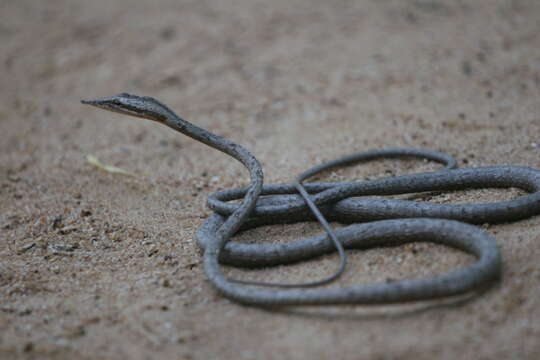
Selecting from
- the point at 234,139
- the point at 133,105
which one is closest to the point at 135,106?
the point at 133,105

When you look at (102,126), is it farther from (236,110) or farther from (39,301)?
(39,301)

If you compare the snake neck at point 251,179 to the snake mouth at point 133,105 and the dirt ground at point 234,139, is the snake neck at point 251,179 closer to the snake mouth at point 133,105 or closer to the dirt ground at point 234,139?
the snake mouth at point 133,105

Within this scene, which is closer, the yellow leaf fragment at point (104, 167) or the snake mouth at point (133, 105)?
the snake mouth at point (133, 105)

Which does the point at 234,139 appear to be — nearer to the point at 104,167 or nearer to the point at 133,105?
the point at 104,167

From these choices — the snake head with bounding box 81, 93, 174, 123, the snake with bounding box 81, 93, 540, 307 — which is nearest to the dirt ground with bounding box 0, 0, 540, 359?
the snake with bounding box 81, 93, 540, 307

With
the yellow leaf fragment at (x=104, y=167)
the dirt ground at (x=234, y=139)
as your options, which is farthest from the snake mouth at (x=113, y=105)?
the yellow leaf fragment at (x=104, y=167)

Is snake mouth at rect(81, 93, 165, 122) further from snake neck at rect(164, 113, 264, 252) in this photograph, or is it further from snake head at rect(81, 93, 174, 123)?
snake neck at rect(164, 113, 264, 252)

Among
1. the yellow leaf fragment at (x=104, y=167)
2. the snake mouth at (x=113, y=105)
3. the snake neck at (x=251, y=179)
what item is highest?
the snake mouth at (x=113, y=105)
